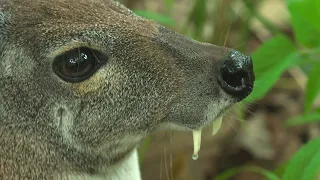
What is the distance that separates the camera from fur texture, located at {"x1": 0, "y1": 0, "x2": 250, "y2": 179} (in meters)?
2.26

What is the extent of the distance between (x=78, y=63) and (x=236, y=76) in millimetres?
514

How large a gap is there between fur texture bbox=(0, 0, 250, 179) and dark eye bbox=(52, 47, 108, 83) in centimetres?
2

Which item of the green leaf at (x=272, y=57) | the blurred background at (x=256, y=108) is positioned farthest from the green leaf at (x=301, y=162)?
the green leaf at (x=272, y=57)

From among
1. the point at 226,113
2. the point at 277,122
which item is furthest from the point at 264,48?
the point at 277,122

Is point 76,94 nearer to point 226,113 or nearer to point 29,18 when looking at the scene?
point 29,18

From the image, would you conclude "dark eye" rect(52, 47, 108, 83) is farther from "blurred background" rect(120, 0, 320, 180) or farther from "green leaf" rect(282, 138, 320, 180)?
"green leaf" rect(282, 138, 320, 180)

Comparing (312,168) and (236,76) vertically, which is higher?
(236,76)

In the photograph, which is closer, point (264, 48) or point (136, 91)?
point (136, 91)

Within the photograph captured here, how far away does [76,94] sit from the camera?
7.43 ft

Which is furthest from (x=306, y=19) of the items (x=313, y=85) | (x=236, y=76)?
(x=236, y=76)

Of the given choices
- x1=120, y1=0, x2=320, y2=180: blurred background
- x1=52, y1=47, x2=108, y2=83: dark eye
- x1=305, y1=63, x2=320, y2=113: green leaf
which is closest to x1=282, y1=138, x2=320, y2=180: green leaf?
x1=120, y1=0, x2=320, y2=180: blurred background

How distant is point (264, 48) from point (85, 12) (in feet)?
2.50

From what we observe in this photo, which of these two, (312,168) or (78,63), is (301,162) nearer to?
(312,168)

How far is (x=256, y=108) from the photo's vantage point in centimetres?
482
